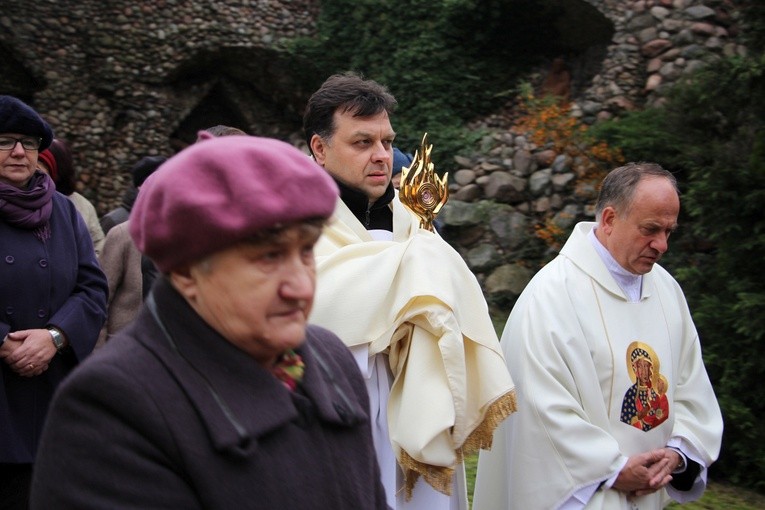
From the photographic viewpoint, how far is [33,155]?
3533 mm

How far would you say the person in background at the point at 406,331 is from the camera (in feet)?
9.53

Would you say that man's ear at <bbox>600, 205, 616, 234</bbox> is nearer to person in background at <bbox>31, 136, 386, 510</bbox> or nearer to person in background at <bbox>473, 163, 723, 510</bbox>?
person in background at <bbox>473, 163, 723, 510</bbox>

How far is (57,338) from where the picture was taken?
3381mm

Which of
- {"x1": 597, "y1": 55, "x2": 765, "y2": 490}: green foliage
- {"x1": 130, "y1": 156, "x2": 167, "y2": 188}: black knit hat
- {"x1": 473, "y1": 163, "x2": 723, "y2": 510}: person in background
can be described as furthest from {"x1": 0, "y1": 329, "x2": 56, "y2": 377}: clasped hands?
{"x1": 597, "y1": 55, "x2": 765, "y2": 490}: green foliage

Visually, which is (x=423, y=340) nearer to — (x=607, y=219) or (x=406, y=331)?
(x=406, y=331)

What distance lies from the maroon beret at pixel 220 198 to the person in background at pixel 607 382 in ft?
6.91

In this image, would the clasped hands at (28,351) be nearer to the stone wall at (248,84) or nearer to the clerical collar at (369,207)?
the clerical collar at (369,207)

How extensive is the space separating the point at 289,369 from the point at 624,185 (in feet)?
7.27

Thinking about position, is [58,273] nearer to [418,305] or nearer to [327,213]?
[418,305]

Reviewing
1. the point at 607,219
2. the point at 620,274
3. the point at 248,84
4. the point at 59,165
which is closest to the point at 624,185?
the point at 607,219

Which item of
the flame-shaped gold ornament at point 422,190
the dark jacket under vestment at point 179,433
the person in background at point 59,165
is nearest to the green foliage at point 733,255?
the flame-shaped gold ornament at point 422,190

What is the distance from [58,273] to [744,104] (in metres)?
5.39

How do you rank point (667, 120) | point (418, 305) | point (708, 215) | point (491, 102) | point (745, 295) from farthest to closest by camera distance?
point (491, 102) → point (667, 120) → point (708, 215) → point (745, 295) → point (418, 305)

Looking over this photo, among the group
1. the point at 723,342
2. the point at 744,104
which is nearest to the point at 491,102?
the point at 744,104
